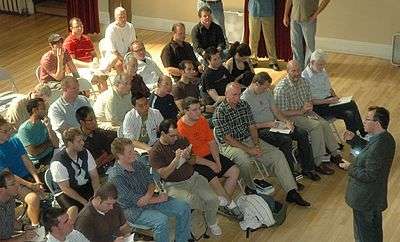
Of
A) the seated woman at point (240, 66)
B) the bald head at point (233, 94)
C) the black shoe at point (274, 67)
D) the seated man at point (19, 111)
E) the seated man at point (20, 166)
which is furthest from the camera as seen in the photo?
the black shoe at point (274, 67)

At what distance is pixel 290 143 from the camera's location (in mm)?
7148

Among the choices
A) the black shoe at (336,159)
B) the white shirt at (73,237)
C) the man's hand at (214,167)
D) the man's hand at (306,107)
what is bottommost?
the black shoe at (336,159)

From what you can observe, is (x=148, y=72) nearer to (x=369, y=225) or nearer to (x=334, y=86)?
(x=334, y=86)

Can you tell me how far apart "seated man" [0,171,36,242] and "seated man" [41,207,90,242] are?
0.38 m

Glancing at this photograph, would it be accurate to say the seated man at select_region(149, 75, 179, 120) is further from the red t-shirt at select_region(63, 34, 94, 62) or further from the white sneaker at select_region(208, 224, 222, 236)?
the red t-shirt at select_region(63, 34, 94, 62)

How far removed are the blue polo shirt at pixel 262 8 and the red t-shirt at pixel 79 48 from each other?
2.63 m

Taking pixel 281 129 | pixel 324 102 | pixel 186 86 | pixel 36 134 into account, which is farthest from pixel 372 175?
pixel 36 134

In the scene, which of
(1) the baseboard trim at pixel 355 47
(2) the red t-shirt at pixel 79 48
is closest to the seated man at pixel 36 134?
(2) the red t-shirt at pixel 79 48

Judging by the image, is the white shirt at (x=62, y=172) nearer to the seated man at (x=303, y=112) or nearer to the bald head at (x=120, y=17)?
the seated man at (x=303, y=112)

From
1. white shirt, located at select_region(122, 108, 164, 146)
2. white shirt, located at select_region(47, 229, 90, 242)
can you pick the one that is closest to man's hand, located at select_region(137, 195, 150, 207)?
white shirt, located at select_region(47, 229, 90, 242)

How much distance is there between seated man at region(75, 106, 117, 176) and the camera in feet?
20.6

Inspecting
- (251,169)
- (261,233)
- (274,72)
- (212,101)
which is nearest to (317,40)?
(274,72)

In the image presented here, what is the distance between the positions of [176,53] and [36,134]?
9.42 ft

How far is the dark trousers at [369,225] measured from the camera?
18.1 ft
